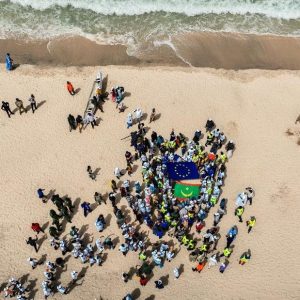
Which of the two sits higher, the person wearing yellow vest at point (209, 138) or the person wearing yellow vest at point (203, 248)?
the person wearing yellow vest at point (209, 138)

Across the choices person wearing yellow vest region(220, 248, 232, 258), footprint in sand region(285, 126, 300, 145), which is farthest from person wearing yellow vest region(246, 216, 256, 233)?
footprint in sand region(285, 126, 300, 145)

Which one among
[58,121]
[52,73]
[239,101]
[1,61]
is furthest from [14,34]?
[239,101]

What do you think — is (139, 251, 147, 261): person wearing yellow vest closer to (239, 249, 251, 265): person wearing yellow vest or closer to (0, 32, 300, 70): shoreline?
(239, 249, 251, 265): person wearing yellow vest

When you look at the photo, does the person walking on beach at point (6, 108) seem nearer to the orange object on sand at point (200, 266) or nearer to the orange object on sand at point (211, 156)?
the orange object on sand at point (211, 156)

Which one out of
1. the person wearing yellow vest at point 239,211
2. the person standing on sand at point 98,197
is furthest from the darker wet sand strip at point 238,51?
the person standing on sand at point 98,197

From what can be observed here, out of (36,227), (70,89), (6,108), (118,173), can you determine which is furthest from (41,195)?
(70,89)

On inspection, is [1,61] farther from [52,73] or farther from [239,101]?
[239,101]

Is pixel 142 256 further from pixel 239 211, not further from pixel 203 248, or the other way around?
pixel 239 211
